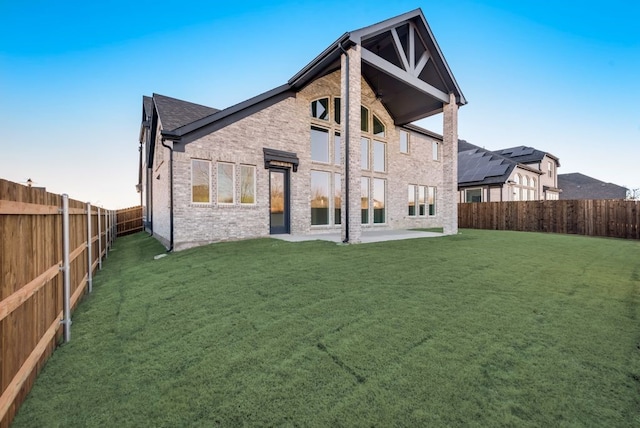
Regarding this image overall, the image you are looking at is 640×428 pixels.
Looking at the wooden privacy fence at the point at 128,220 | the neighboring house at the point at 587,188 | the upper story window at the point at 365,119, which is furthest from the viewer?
the neighboring house at the point at 587,188

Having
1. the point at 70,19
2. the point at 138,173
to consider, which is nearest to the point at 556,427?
the point at 70,19

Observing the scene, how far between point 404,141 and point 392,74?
5519 millimetres

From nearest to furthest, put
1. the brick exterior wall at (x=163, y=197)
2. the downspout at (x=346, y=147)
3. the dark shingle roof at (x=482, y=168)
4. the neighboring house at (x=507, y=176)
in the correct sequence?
the downspout at (x=346, y=147)
the brick exterior wall at (x=163, y=197)
the dark shingle roof at (x=482, y=168)
the neighboring house at (x=507, y=176)

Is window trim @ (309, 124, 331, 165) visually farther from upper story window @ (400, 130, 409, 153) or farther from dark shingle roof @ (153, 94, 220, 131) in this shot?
upper story window @ (400, 130, 409, 153)

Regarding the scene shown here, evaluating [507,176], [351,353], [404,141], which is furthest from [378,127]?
[507,176]

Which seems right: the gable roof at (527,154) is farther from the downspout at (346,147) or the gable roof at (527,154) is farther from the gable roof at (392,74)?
the downspout at (346,147)

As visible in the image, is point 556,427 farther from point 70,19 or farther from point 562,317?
point 70,19

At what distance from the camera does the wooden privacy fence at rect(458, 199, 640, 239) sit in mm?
11930

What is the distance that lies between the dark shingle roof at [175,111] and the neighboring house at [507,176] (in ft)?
66.1

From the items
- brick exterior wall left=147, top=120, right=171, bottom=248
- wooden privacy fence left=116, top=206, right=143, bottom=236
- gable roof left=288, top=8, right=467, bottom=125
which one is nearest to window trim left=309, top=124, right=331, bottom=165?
gable roof left=288, top=8, right=467, bottom=125

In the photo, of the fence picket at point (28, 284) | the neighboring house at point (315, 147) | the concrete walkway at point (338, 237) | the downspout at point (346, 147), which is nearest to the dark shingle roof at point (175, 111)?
the neighboring house at point (315, 147)

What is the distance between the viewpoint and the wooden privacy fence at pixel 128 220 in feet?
51.4

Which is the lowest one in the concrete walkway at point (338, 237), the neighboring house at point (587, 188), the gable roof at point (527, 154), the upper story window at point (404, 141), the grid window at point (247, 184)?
the concrete walkway at point (338, 237)

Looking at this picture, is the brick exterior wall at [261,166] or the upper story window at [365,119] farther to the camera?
the upper story window at [365,119]
